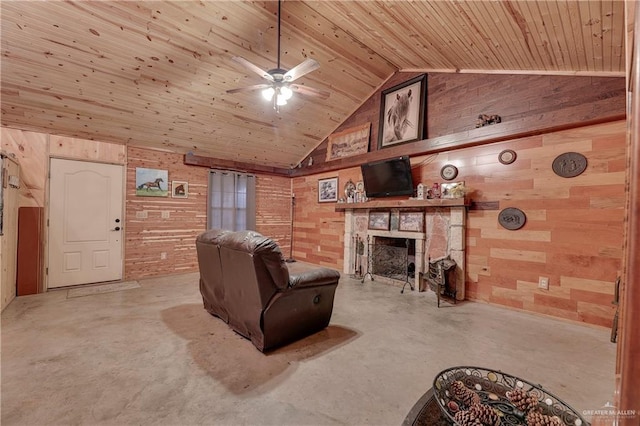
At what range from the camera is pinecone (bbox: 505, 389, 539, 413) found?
115 centimetres

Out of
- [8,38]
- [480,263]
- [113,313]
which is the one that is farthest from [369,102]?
[113,313]

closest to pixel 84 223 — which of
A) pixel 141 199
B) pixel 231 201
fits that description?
pixel 141 199

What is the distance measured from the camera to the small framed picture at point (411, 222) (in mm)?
4559

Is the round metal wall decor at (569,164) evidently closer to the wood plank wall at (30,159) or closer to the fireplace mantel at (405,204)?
the fireplace mantel at (405,204)

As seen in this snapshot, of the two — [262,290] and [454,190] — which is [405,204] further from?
[262,290]

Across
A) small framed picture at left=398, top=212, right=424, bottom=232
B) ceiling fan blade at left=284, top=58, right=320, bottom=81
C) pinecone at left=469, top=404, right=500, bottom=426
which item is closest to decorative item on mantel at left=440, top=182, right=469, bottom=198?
small framed picture at left=398, top=212, right=424, bottom=232

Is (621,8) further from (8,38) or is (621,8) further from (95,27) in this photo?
(8,38)

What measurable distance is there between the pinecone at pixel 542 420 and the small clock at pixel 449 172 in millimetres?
3643

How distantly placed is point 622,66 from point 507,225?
1.99 m

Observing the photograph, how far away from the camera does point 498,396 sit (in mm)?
1210

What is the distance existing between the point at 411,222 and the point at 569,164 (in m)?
2.15

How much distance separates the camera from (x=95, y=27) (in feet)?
9.87

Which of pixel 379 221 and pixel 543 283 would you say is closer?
pixel 543 283

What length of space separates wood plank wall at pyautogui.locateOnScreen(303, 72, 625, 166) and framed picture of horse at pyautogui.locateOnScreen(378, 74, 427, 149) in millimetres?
113
